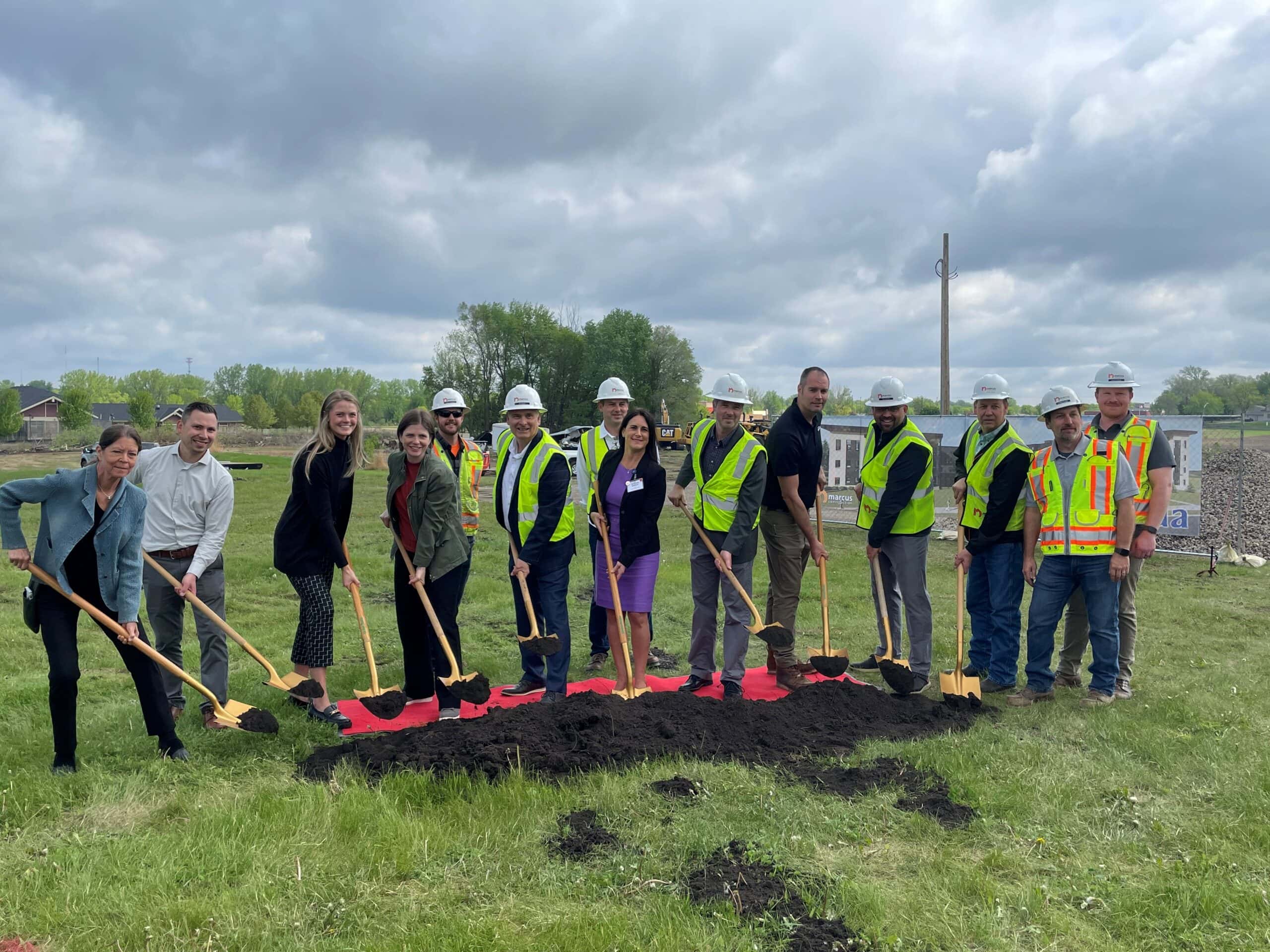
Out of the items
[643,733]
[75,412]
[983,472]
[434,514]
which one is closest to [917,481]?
[983,472]

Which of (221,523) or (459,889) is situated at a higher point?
(221,523)

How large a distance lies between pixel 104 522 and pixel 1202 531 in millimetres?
13580

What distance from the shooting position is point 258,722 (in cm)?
446

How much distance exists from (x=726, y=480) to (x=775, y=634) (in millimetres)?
1110

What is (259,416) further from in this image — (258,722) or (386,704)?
(258,722)

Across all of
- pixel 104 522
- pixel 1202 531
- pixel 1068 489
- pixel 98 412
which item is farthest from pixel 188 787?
pixel 98 412

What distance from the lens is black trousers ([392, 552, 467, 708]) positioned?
5.21 m

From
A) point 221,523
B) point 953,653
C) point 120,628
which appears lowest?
point 953,653

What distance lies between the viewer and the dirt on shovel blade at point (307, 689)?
4.82 m

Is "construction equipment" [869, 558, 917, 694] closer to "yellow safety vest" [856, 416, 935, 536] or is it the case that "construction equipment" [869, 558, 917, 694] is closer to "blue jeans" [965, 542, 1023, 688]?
"yellow safety vest" [856, 416, 935, 536]

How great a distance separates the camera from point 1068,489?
5555 mm

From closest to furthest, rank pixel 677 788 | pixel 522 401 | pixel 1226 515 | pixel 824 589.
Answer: pixel 677 788
pixel 522 401
pixel 824 589
pixel 1226 515

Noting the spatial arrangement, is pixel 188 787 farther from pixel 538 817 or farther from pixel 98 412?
pixel 98 412

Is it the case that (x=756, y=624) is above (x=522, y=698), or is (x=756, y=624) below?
above
